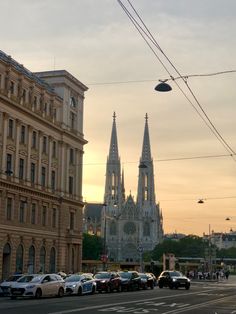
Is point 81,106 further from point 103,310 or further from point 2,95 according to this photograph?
point 103,310

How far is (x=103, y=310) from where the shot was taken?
79.2 ft

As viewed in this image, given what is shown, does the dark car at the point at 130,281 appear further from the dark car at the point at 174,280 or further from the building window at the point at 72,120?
the building window at the point at 72,120

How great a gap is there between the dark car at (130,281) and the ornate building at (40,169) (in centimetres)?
1408

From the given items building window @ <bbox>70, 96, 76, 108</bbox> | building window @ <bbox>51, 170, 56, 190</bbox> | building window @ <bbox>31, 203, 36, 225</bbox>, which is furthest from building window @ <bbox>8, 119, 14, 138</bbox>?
building window @ <bbox>70, 96, 76, 108</bbox>

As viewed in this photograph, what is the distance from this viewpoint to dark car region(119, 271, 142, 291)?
156 feet

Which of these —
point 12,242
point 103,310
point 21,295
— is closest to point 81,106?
point 12,242

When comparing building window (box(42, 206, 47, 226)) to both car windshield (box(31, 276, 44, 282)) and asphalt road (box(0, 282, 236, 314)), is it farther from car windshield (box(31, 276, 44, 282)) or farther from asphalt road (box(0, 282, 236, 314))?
asphalt road (box(0, 282, 236, 314))

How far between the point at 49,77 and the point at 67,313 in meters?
56.7

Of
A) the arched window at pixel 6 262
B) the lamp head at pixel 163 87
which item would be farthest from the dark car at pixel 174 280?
the lamp head at pixel 163 87

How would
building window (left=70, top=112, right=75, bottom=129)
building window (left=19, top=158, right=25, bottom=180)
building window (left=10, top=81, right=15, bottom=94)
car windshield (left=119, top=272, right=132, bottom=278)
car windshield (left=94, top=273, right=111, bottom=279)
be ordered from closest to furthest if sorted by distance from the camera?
car windshield (left=94, top=273, right=111, bottom=279), car windshield (left=119, top=272, right=132, bottom=278), building window (left=10, top=81, right=15, bottom=94), building window (left=19, top=158, right=25, bottom=180), building window (left=70, top=112, right=75, bottom=129)

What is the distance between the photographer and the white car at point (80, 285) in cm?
3909

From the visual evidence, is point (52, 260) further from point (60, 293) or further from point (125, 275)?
point (60, 293)

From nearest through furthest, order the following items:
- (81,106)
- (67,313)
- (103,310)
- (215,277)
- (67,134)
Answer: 1. (67,313)
2. (103,310)
3. (67,134)
4. (81,106)
5. (215,277)

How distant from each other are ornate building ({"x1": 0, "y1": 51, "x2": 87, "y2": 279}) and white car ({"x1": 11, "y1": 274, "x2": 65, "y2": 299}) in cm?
1958
